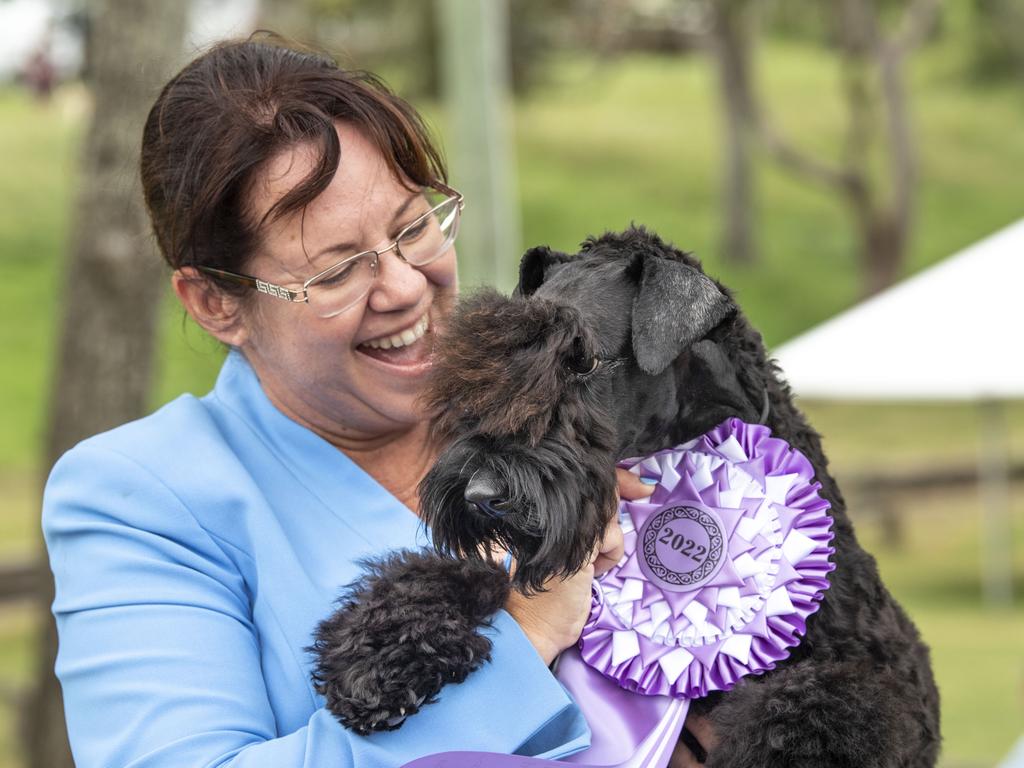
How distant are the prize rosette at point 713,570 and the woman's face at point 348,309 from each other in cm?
44

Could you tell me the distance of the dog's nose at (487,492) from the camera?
184 cm

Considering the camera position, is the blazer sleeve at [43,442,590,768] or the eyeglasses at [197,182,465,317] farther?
the eyeglasses at [197,182,465,317]

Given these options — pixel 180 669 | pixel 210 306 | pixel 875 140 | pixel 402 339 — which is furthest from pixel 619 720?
pixel 875 140

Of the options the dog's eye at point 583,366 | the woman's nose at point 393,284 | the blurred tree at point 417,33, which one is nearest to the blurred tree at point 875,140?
the blurred tree at point 417,33

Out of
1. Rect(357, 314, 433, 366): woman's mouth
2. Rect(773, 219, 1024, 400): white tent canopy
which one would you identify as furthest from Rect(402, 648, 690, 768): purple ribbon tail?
Rect(773, 219, 1024, 400): white tent canopy

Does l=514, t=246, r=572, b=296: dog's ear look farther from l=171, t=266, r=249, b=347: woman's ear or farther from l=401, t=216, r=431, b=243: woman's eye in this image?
l=171, t=266, r=249, b=347: woman's ear

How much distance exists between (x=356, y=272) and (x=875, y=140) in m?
15.0

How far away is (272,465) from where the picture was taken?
2.21m

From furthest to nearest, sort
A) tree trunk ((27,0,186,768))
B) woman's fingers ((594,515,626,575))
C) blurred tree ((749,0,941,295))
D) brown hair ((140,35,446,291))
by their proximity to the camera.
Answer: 1. blurred tree ((749,0,941,295))
2. tree trunk ((27,0,186,768))
3. brown hair ((140,35,446,291))
4. woman's fingers ((594,515,626,575))

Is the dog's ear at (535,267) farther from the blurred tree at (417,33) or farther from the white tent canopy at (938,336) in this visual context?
the blurred tree at (417,33)

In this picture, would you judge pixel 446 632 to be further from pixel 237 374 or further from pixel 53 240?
pixel 53 240

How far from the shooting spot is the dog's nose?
1.84 metres

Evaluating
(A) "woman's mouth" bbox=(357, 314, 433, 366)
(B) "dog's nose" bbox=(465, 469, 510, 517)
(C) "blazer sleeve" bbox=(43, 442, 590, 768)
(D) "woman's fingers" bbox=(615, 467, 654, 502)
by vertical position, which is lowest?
(C) "blazer sleeve" bbox=(43, 442, 590, 768)

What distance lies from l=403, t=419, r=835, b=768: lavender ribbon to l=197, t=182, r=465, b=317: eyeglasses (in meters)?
0.58
